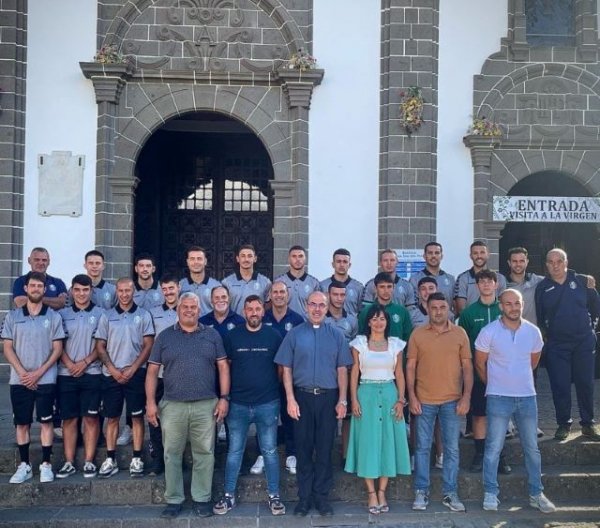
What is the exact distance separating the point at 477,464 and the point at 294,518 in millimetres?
1773

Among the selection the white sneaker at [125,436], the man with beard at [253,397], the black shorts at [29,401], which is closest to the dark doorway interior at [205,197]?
the white sneaker at [125,436]

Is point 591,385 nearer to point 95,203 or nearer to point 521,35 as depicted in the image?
point 521,35

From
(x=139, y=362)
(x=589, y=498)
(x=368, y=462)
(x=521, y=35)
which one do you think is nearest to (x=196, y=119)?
(x=521, y=35)

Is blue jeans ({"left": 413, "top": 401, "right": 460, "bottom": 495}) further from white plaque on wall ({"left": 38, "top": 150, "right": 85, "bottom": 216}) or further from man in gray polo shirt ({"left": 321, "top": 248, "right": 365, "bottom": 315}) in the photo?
white plaque on wall ({"left": 38, "top": 150, "right": 85, "bottom": 216})

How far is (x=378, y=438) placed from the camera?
552 cm

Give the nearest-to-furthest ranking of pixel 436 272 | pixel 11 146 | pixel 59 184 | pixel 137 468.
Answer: pixel 137 468, pixel 436 272, pixel 11 146, pixel 59 184

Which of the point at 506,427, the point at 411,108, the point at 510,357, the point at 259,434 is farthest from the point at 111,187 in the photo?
the point at 506,427

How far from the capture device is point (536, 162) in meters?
9.69

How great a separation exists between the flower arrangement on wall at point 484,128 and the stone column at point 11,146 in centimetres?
622

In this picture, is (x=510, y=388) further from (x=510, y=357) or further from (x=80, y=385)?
(x=80, y=385)

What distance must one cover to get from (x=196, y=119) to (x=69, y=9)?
2.84 meters

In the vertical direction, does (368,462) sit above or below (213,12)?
below

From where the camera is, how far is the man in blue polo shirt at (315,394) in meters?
5.50

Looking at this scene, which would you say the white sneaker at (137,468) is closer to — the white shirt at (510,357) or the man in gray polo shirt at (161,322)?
the man in gray polo shirt at (161,322)
